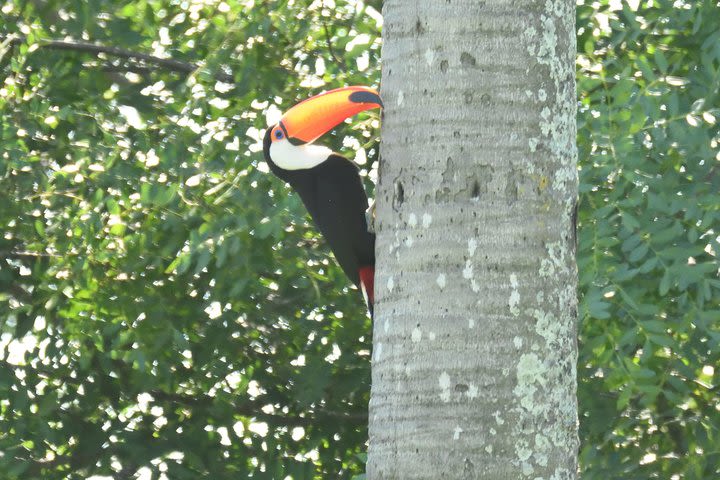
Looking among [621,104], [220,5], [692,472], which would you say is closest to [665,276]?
[621,104]

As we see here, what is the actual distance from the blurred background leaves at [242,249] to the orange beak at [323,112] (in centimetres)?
41

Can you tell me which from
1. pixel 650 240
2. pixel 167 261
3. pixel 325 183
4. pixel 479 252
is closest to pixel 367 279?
pixel 325 183

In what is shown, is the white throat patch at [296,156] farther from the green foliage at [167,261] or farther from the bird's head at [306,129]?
the green foliage at [167,261]

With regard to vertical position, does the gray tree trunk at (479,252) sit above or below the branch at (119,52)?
below

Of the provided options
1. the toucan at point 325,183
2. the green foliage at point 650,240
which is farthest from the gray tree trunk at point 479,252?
the green foliage at point 650,240

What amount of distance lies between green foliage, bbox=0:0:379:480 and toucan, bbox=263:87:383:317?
0.38 metres

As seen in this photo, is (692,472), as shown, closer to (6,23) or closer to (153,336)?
(153,336)

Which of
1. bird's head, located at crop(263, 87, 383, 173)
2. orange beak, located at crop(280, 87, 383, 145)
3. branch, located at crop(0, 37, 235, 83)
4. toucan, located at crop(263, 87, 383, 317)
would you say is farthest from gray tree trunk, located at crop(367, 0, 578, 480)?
branch, located at crop(0, 37, 235, 83)

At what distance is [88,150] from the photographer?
15.5 ft

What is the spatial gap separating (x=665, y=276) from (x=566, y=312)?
1.57 m

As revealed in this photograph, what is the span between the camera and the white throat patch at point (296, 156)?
3.74 m

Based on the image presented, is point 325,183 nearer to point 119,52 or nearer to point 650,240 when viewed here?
point 650,240

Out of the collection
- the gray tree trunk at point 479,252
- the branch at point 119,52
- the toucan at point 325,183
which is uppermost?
the branch at point 119,52

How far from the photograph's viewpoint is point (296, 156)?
3.76 meters
